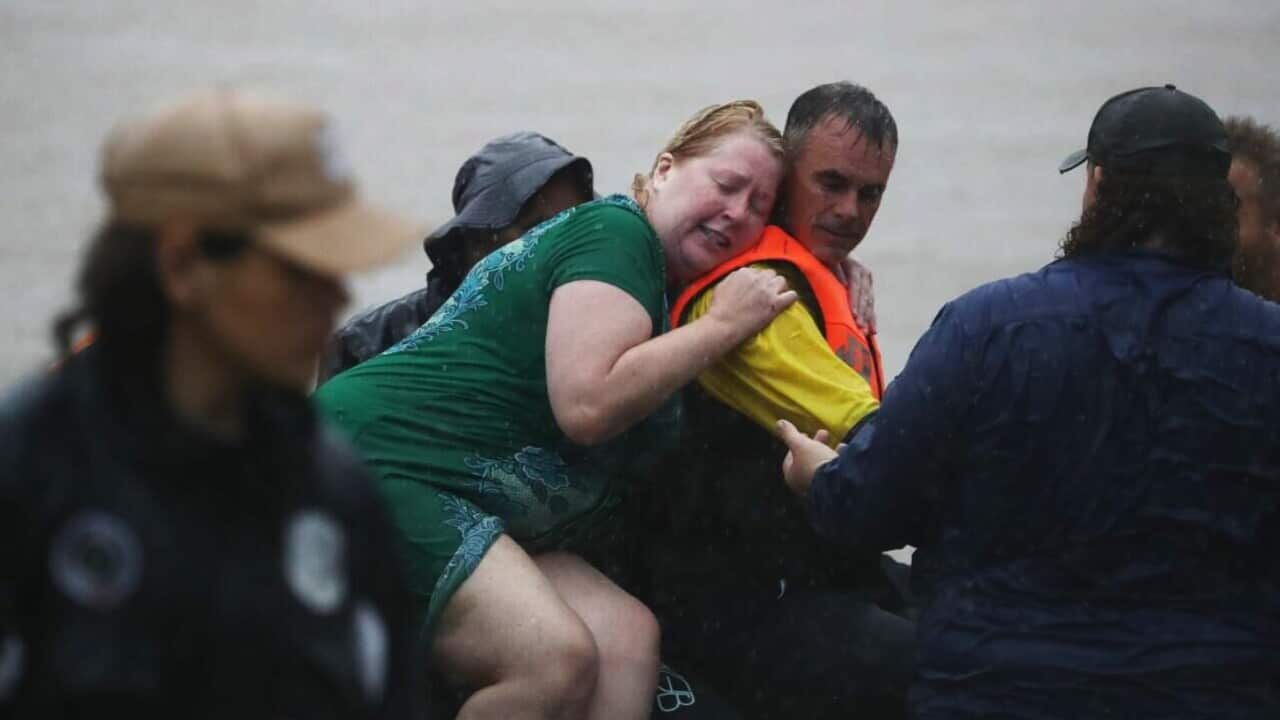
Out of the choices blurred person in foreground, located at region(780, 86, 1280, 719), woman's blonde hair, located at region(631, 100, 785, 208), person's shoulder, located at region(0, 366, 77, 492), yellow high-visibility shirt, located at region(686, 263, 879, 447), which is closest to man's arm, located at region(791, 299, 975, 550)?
blurred person in foreground, located at region(780, 86, 1280, 719)

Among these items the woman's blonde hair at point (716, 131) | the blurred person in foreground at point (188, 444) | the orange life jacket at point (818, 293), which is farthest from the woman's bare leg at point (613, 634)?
the blurred person in foreground at point (188, 444)

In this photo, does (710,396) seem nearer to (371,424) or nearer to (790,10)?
(371,424)

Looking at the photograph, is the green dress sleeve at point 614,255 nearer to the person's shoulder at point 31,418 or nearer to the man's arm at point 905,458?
the man's arm at point 905,458

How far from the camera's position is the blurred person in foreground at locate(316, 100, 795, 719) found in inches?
106

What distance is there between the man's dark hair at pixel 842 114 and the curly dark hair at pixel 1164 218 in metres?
0.72

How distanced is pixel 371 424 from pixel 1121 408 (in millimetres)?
1125

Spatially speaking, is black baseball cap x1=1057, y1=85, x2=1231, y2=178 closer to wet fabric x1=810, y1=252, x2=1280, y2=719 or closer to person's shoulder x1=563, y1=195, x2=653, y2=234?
wet fabric x1=810, y1=252, x2=1280, y2=719

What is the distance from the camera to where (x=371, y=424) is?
2.87 metres

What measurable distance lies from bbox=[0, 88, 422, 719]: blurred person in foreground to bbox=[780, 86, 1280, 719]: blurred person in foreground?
105cm

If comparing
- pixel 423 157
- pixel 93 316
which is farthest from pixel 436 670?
pixel 423 157

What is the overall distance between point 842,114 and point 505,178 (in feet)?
2.55

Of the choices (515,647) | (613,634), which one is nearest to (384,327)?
(613,634)

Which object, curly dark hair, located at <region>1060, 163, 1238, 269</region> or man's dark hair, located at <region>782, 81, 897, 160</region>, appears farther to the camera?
man's dark hair, located at <region>782, 81, 897, 160</region>

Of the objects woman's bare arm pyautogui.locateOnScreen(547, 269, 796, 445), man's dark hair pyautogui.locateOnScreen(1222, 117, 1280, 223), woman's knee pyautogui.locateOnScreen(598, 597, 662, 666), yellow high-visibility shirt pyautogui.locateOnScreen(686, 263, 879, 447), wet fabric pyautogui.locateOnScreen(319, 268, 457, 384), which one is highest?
man's dark hair pyautogui.locateOnScreen(1222, 117, 1280, 223)
